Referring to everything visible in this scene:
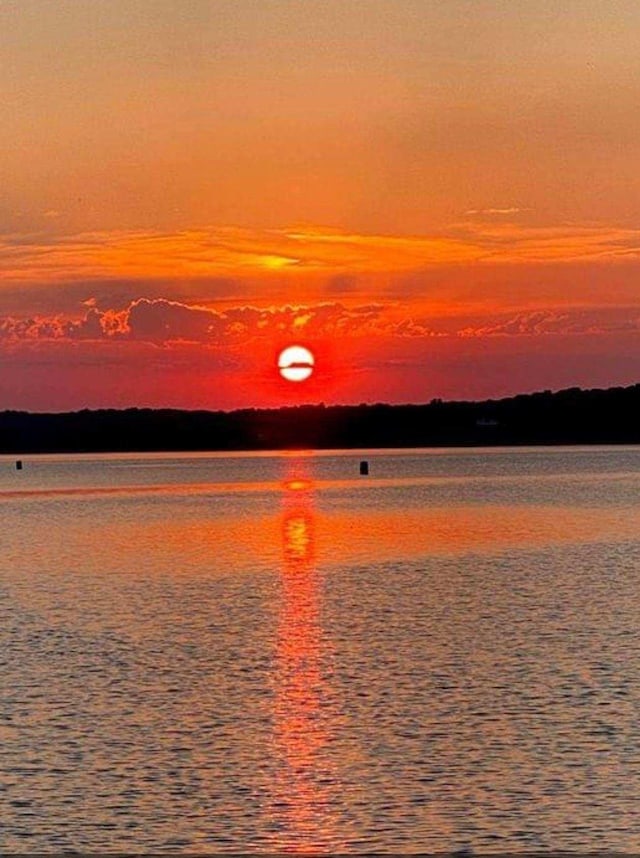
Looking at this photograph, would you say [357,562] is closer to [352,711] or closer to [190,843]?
[352,711]

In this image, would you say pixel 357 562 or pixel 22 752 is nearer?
pixel 22 752

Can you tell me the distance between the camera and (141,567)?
2702 inches

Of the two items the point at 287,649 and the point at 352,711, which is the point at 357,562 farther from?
the point at 352,711

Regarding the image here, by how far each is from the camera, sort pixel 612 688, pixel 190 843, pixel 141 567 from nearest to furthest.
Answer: pixel 190 843, pixel 612 688, pixel 141 567

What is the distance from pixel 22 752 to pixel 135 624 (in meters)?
19.9

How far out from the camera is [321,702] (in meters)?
31.6

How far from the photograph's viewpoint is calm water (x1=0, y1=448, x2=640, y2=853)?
71.5ft

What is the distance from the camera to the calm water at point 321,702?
2180 cm

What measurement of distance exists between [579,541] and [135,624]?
4129 centimetres

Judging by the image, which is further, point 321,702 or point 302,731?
point 321,702

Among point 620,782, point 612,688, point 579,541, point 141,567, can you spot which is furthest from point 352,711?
point 579,541

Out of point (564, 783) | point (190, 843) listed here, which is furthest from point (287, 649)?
point (190, 843)

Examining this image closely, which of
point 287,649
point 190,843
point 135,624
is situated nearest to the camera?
point 190,843

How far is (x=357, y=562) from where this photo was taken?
7156 centimetres
